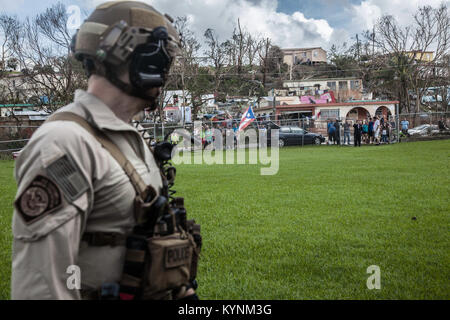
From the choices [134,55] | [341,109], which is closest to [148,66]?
[134,55]

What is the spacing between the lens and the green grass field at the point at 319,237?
4398mm

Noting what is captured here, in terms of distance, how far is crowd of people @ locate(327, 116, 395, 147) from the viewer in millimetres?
28875

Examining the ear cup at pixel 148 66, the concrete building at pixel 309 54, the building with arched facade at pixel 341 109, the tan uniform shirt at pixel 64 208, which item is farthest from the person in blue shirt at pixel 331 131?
the concrete building at pixel 309 54

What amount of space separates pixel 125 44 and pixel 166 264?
969mm

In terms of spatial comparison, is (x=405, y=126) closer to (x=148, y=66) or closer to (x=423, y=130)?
(x=423, y=130)

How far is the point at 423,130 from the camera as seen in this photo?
33156 millimetres

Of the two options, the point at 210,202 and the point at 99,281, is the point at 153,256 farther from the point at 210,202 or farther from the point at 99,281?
the point at 210,202

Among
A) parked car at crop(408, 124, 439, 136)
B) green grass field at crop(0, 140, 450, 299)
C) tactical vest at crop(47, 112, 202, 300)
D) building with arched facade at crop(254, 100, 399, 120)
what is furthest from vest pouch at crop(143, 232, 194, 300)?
building with arched facade at crop(254, 100, 399, 120)

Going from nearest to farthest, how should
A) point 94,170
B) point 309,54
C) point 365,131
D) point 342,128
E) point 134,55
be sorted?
point 94,170, point 134,55, point 365,131, point 342,128, point 309,54

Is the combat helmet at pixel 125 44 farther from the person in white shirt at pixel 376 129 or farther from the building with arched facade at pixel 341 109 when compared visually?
the building with arched facade at pixel 341 109

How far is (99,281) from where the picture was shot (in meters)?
1.75

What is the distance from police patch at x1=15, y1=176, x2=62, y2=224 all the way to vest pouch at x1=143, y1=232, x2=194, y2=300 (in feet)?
1.46

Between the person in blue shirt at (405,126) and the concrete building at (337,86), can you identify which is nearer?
the person in blue shirt at (405,126)

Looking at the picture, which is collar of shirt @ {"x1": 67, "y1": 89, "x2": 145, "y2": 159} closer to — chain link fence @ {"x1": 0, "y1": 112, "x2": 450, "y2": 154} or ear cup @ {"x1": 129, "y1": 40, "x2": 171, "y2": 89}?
ear cup @ {"x1": 129, "y1": 40, "x2": 171, "y2": 89}
